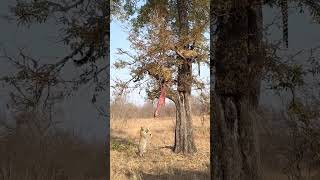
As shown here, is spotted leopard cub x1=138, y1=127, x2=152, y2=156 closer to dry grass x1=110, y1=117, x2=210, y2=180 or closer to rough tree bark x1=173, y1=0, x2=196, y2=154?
dry grass x1=110, y1=117, x2=210, y2=180

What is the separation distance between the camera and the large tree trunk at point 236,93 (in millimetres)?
5824

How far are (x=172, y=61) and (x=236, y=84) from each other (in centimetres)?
854

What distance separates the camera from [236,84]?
5.85 meters

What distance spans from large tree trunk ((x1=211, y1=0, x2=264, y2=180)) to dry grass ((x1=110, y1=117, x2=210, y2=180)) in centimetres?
610

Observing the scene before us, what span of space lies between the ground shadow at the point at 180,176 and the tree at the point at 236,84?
6032 millimetres

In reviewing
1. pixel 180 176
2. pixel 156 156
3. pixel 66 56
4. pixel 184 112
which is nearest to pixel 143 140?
pixel 156 156

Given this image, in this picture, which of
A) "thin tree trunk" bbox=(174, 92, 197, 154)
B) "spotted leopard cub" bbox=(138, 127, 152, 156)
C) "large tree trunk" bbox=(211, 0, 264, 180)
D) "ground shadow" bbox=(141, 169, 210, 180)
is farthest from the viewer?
"spotted leopard cub" bbox=(138, 127, 152, 156)

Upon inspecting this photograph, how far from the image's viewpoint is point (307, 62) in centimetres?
646

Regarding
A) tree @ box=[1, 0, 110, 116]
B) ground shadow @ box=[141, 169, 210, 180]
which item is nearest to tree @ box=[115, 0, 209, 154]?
ground shadow @ box=[141, 169, 210, 180]

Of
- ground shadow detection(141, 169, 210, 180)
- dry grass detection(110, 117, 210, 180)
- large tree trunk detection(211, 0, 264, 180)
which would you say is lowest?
ground shadow detection(141, 169, 210, 180)

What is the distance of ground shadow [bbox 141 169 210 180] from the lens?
12062 millimetres

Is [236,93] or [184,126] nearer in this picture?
[236,93]

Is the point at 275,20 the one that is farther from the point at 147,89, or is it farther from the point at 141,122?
the point at 141,122

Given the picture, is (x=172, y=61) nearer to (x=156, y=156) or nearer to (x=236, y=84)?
(x=156, y=156)
